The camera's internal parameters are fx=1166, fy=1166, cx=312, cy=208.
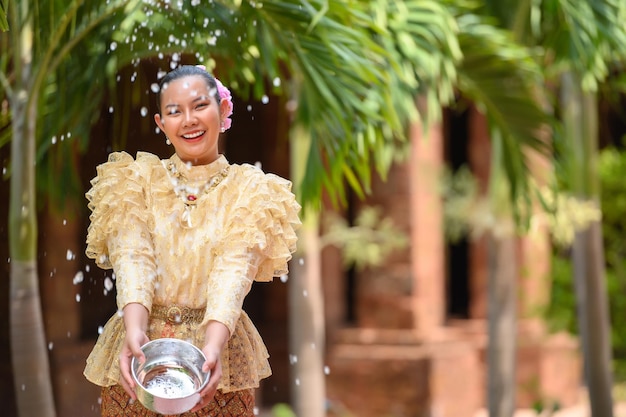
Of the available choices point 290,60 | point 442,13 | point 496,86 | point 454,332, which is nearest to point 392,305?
point 454,332

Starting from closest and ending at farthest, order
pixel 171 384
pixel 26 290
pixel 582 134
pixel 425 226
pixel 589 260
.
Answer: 1. pixel 171 384
2. pixel 26 290
3. pixel 589 260
4. pixel 582 134
5. pixel 425 226

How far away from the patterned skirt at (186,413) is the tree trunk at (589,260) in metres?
5.92

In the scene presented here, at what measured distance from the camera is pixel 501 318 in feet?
25.6

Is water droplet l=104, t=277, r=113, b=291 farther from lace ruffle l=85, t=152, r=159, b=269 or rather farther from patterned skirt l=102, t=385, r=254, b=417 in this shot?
patterned skirt l=102, t=385, r=254, b=417

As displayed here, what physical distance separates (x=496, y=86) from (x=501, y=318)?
6.10ft

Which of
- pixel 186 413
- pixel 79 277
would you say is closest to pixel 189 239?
pixel 186 413

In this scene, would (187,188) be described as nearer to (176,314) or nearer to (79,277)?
(176,314)

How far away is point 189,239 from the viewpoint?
7.65 feet

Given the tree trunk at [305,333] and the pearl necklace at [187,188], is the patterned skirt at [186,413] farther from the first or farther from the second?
the tree trunk at [305,333]

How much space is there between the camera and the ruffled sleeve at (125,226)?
7.51 feet

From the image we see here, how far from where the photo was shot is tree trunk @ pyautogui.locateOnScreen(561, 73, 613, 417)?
8.02 meters

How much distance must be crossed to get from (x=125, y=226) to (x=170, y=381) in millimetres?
360

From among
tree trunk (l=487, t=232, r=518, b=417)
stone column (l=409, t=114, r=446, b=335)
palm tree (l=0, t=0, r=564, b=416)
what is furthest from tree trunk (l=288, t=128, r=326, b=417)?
stone column (l=409, t=114, r=446, b=335)

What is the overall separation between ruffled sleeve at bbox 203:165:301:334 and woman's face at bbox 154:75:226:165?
4.0 inches
